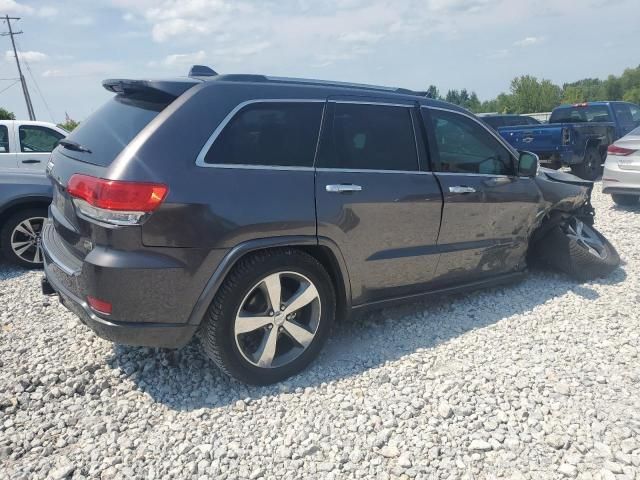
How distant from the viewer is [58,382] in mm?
3086

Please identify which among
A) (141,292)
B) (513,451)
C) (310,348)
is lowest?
(513,451)

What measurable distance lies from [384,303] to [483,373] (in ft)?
2.62

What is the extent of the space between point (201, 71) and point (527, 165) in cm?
272

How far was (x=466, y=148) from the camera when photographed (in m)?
3.95

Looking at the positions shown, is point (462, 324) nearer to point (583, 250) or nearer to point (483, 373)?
point (483, 373)

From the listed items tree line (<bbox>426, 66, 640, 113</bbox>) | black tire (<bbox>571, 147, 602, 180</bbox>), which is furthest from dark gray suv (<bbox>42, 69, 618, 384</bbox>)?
tree line (<bbox>426, 66, 640, 113</bbox>)

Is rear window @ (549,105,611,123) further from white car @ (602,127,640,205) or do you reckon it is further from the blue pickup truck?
white car @ (602,127,640,205)

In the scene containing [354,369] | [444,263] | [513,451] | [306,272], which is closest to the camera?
[513,451]

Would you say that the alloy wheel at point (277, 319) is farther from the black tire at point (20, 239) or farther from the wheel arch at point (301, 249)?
the black tire at point (20, 239)

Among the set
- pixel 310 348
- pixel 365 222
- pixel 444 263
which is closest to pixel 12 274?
pixel 310 348

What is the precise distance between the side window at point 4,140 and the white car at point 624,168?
9.26 meters

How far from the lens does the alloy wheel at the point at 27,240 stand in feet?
16.7

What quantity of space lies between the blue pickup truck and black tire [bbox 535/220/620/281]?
6.61 m

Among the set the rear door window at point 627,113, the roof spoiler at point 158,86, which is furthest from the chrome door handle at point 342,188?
the rear door window at point 627,113
